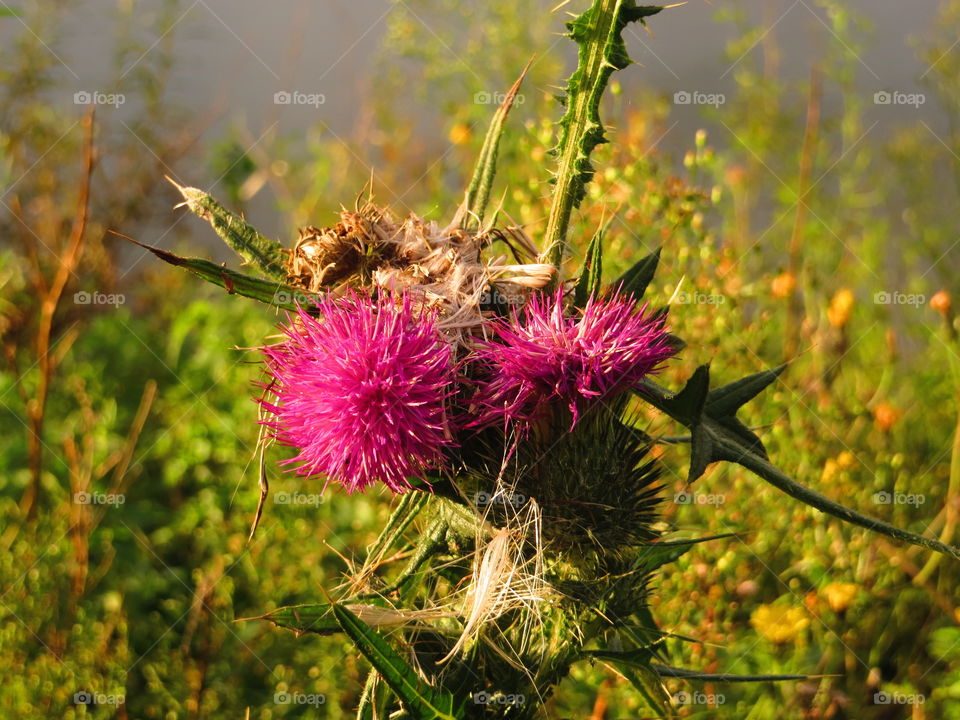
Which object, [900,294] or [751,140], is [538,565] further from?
[751,140]

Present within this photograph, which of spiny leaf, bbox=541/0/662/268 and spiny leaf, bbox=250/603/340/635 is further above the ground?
spiny leaf, bbox=541/0/662/268

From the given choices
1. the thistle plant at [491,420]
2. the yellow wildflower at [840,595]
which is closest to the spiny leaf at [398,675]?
the thistle plant at [491,420]

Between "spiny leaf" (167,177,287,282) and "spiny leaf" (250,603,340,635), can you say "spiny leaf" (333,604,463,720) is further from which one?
"spiny leaf" (167,177,287,282)

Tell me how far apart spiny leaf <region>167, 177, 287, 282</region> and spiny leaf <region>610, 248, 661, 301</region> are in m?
0.55

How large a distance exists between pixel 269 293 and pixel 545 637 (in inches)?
28.2

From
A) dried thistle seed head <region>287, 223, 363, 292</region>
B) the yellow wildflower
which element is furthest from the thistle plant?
the yellow wildflower

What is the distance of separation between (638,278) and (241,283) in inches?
24.7

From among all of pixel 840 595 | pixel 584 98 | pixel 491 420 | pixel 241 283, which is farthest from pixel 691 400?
pixel 840 595

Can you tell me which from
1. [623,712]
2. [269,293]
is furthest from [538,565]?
[623,712]

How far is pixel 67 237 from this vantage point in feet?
14.2

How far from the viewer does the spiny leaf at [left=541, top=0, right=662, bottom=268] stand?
124 cm

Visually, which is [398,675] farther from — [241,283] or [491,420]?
[241,283]

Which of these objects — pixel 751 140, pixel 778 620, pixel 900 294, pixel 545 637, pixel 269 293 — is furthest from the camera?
pixel 751 140

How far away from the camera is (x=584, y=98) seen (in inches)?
50.9
